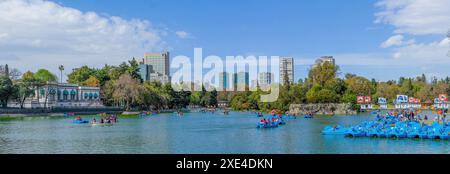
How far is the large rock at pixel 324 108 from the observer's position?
279 ft

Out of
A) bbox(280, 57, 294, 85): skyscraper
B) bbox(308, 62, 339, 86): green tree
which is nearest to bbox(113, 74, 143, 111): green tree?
bbox(280, 57, 294, 85): skyscraper

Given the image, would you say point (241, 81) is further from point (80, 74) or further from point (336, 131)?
point (336, 131)

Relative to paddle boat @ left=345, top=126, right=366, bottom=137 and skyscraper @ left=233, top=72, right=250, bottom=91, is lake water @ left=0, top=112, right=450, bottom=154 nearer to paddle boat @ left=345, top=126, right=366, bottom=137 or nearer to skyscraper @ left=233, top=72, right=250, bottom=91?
paddle boat @ left=345, top=126, right=366, bottom=137

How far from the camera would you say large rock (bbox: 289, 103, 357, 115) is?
85.1 meters

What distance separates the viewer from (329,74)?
316 feet

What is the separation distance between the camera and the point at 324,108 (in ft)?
281

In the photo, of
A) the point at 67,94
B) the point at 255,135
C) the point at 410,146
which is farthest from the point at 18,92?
the point at 410,146

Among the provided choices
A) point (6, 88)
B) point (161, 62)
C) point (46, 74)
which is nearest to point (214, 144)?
point (6, 88)

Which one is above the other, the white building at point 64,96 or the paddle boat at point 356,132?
the white building at point 64,96

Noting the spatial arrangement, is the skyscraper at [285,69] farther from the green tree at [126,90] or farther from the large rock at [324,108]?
the green tree at [126,90]

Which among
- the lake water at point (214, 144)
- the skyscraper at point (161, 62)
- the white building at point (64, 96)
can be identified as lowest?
the lake water at point (214, 144)

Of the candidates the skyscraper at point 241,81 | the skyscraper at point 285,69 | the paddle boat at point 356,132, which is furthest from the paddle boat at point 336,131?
the skyscraper at point 241,81
